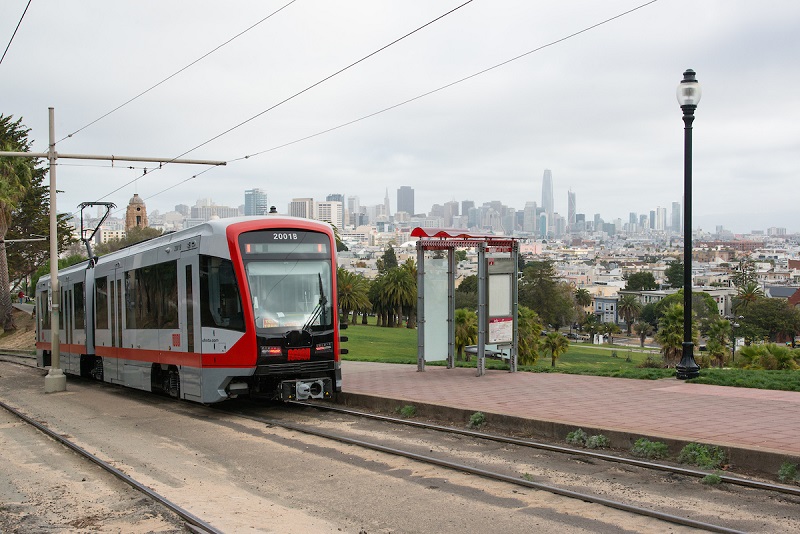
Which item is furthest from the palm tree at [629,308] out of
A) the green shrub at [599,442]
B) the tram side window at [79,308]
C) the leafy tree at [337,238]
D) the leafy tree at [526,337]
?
the green shrub at [599,442]

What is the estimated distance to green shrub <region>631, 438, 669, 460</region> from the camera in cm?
922

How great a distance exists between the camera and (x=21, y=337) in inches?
2188

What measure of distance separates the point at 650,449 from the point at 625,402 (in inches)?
124

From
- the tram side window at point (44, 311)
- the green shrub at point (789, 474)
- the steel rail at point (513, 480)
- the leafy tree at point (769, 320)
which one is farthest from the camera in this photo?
the leafy tree at point (769, 320)

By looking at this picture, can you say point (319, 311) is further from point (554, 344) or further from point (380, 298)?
point (380, 298)

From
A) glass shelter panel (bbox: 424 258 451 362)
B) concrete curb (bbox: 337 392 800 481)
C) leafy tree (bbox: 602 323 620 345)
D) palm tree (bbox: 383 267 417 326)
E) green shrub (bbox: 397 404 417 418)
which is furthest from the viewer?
leafy tree (bbox: 602 323 620 345)

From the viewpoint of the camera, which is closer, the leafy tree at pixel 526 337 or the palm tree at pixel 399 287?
the leafy tree at pixel 526 337

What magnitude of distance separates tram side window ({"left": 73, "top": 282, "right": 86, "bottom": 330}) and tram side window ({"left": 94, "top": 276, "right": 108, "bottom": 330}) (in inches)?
56.1

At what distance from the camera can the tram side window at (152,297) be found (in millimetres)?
15648

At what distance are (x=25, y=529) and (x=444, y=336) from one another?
1225 cm

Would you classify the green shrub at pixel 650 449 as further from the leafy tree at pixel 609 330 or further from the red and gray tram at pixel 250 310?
the leafy tree at pixel 609 330

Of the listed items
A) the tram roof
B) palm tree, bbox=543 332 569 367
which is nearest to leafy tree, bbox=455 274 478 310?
palm tree, bbox=543 332 569 367

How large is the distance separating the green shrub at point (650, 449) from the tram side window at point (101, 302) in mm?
15285

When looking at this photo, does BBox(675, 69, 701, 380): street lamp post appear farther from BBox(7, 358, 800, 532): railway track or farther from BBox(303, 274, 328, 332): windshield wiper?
BBox(303, 274, 328, 332): windshield wiper
